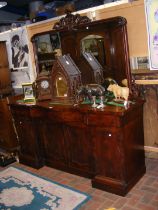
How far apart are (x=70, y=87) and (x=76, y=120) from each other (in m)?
0.48

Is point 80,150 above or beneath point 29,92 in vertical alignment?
beneath

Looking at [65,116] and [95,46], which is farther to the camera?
[95,46]

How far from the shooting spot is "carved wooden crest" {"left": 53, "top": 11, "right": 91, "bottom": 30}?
11.1 ft

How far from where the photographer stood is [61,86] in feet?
11.4

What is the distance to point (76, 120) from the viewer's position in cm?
313

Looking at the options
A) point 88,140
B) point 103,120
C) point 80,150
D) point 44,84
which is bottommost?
point 80,150

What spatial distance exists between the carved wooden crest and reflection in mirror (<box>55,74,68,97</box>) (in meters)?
0.70

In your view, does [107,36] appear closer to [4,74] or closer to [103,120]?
[103,120]

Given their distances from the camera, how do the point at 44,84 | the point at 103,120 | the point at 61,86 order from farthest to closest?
the point at 44,84 < the point at 61,86 < the point at 103,120

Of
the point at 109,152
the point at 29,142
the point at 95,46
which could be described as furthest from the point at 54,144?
the point at 95,46

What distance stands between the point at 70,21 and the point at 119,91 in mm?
1265

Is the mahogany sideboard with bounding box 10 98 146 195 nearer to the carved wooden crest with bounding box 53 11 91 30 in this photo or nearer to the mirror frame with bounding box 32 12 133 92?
the mirror frame with bounding box 32 12 133 92

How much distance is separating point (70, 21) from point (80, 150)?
5.74ft

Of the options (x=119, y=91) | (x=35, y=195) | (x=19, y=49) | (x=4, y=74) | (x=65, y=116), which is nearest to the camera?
(x=119, y=91)
